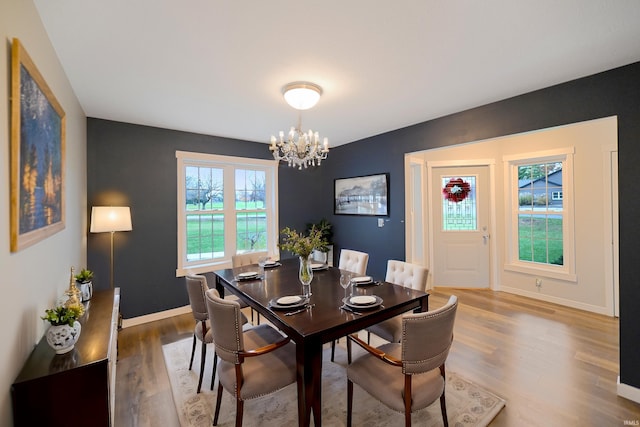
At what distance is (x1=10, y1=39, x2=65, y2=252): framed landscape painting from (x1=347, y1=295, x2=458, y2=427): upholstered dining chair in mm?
1852

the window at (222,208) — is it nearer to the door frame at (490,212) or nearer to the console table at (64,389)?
the console table at (64,389)

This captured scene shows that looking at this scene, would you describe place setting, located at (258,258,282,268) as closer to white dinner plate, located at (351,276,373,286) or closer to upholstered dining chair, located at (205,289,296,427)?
white dinner plate, located at (351,276,373,286)

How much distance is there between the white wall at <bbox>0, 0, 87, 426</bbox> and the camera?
1.10 meters

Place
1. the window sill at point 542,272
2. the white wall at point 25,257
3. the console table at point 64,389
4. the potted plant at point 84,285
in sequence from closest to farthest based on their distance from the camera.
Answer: the white wall at point 25,257 → the console table at point 64,389 → the potted plant at point 84,285 → the window sill at point 542,272

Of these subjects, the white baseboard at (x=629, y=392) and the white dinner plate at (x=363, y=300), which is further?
the white baseboard at (x=629, y=392)

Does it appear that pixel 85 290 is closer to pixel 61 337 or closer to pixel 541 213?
pixel 61 337

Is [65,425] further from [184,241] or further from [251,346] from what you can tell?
[184,241]

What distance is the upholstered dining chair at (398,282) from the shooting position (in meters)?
2.28

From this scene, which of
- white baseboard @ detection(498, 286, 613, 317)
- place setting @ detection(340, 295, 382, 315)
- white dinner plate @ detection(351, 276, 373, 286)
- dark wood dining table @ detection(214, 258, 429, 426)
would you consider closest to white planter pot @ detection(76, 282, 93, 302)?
dark wood dining table @ detection(214, 258, 429, 426)

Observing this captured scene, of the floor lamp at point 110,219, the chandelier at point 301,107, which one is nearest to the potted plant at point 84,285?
the floor lamp at point 110,219

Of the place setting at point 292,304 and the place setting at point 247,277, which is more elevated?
the place setting at point 247,277

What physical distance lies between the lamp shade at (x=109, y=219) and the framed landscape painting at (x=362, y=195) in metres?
3.19

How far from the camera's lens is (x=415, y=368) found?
1469 mm

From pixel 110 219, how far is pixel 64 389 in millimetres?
2258
